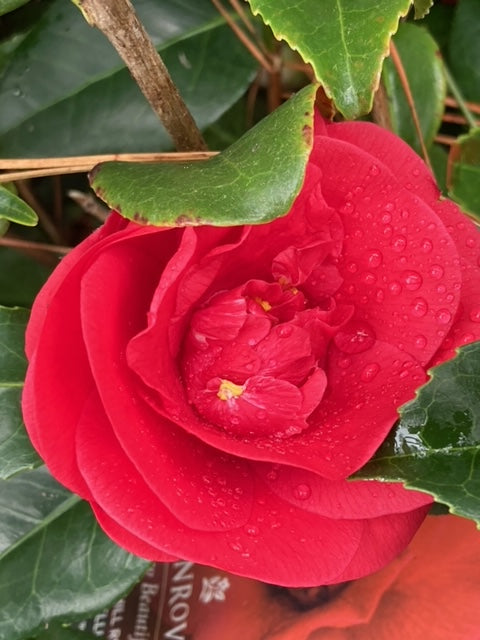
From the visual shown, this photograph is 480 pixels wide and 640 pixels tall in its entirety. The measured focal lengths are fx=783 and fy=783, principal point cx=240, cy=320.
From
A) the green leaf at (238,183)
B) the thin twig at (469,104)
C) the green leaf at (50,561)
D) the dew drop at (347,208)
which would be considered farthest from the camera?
the thin twig at (469,104)

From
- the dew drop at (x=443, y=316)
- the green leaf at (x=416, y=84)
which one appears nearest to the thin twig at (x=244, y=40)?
the green leaf at (x=416, y=84)

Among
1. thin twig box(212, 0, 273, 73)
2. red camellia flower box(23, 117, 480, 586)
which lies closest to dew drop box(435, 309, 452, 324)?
red camellia flower box(23, 117, 480, 586)

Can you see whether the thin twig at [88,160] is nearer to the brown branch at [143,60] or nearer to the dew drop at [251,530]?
the brown branch at [143,60]

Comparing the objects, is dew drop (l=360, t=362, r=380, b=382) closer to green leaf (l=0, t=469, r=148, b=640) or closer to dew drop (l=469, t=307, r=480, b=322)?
dew drop (l=469, t=307, r=480, b=322)

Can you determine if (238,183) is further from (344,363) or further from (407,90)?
(407,90)


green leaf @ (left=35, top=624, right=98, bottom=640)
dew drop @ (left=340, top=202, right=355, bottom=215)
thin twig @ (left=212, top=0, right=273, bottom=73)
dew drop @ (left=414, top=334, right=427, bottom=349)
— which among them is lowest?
green leaf @ (left=35, top=624, right=98, bottom=640)

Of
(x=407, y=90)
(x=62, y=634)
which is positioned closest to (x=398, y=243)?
(x=407, y=90)
